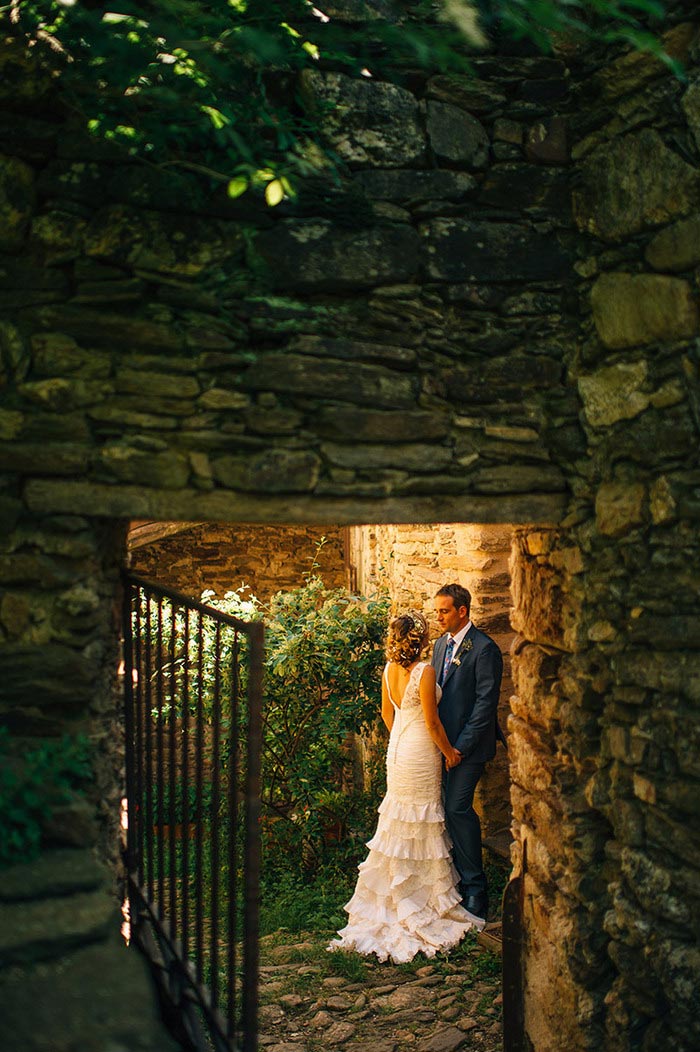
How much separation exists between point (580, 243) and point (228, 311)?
1244mm

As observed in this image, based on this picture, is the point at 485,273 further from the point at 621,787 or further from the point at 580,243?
the point at 621,787

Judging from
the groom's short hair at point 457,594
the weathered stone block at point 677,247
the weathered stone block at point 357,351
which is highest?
the weathered stone block at point 677,247

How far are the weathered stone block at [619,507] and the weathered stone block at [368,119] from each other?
4.24ft

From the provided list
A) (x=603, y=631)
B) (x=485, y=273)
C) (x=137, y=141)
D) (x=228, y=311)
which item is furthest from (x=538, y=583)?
(x=137, y=141)

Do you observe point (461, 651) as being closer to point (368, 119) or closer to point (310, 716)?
point (310, 716)

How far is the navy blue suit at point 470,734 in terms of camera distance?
4.92 m

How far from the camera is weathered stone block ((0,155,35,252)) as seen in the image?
2.64 meters

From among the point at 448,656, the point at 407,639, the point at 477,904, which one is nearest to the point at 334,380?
the point at 407,639

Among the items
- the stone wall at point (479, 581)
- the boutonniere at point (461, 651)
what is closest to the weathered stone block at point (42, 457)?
the stone wall at point (479, 581)

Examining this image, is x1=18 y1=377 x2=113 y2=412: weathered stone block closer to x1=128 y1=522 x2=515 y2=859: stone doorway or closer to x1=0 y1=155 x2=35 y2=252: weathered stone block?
x1=0 y1=155 x2=35 y2=252: weathered stone block

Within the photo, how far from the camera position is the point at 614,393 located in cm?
294

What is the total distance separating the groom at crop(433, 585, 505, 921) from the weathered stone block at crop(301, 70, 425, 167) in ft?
8.81

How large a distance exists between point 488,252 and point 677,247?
24.1 inches

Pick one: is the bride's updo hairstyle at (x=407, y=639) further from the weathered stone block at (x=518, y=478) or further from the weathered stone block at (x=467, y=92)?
the weathered stone block at (x=467, y=92)
